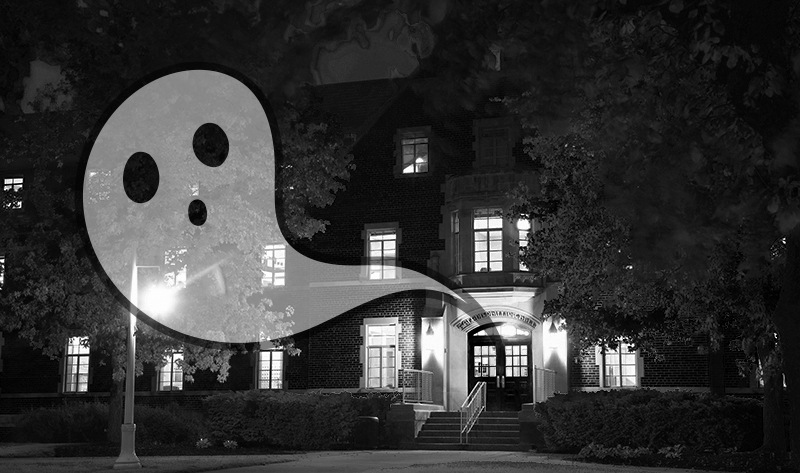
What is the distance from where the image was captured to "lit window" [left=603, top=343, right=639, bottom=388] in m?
31.0

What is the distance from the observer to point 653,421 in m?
22.9

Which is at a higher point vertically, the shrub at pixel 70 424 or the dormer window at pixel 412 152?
the dormer window at pixel 412 152

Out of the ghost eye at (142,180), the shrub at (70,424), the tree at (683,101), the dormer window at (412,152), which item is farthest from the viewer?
the dormer window at (412,152)

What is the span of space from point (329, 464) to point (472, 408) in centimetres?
1014

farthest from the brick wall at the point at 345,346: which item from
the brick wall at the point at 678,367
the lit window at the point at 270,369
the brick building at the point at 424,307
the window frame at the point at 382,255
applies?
the brick wall at the point at 678,367

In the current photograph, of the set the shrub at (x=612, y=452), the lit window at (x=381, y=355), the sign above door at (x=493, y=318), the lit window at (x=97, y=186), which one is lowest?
the shrub at (x=612, y=452)

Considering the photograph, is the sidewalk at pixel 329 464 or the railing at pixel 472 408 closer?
the sidewalk at pixel 329 464

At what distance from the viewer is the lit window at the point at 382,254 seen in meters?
33.3

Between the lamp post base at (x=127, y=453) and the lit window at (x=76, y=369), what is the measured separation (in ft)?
56.7

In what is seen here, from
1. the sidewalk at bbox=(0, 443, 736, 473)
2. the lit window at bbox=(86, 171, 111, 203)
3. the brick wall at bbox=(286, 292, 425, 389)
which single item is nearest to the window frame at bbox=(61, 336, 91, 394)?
the brick wall at bbox=(286, 292, 425, 389)

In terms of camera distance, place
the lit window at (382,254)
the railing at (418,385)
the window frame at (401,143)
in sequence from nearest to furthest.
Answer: the railing at (418,385) < the lit window at (382,254) < the window frame at (401,143)

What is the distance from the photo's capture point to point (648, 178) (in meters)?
10.9

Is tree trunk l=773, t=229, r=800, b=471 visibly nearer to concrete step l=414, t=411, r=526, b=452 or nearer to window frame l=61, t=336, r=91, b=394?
concrete step l=414, t=411, r=526, b=452

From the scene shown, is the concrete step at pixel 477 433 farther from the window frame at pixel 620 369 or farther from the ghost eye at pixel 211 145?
the ghost eye at pixel 211 145
